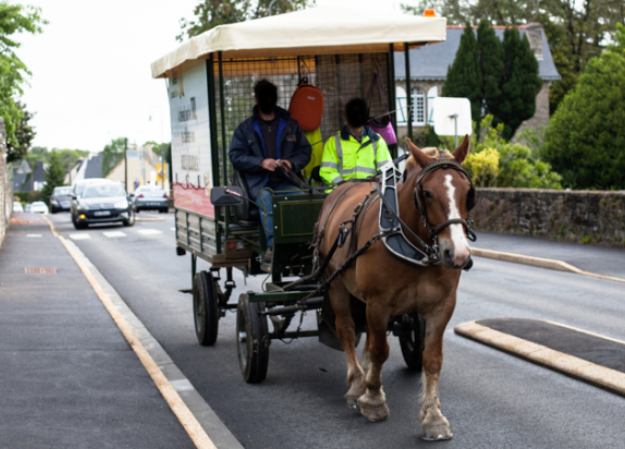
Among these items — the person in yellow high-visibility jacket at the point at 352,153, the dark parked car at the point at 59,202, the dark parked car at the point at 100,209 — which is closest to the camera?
the person in yellow high-visibility jacket at the point at 352,153

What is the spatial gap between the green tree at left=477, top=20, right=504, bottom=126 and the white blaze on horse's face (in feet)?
143

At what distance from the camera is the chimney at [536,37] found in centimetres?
5522

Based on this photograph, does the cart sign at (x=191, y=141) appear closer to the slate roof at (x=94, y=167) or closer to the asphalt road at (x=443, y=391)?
the asphalt road at (x=443, y=391)

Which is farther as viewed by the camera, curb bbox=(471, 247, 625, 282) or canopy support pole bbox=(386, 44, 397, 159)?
curb bbox=(471, 247, 625, 282)

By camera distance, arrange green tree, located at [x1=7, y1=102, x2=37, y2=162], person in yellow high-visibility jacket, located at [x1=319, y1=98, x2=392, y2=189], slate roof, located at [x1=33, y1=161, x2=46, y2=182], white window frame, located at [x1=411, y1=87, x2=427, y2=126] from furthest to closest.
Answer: slate roof, located at [x1=33, y1=161, x2=46, y2=182] → white window frame, located at [x1=411, y1=87, x2=427, y2=126] → green tree, located at [x1=7, y1=102, x2=37, y2=162] → person in yellow high-visibility jacket, located at [x1=319, y1=98, x2=392, y2=189]

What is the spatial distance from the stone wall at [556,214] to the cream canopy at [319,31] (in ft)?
34.5

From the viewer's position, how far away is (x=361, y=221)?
5672 millimetres

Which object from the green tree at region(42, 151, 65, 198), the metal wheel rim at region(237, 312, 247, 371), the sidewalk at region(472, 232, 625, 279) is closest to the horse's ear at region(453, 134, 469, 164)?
the metal wheel rim at region(237, 312, 247, 371)

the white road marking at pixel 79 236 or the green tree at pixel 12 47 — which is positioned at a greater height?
the green tree at pixel 12 47

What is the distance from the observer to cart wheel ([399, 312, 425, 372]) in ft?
23.2

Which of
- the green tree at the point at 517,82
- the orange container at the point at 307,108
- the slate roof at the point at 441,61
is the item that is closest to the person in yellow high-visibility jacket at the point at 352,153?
the orange container at the point at 307,108

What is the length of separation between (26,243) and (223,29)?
1743 cm

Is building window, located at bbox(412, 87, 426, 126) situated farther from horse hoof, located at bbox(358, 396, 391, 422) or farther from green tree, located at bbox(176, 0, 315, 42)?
horse hoof, located at bbox(358, 396, 391, 422)

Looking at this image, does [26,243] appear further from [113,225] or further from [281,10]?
[281,10]
